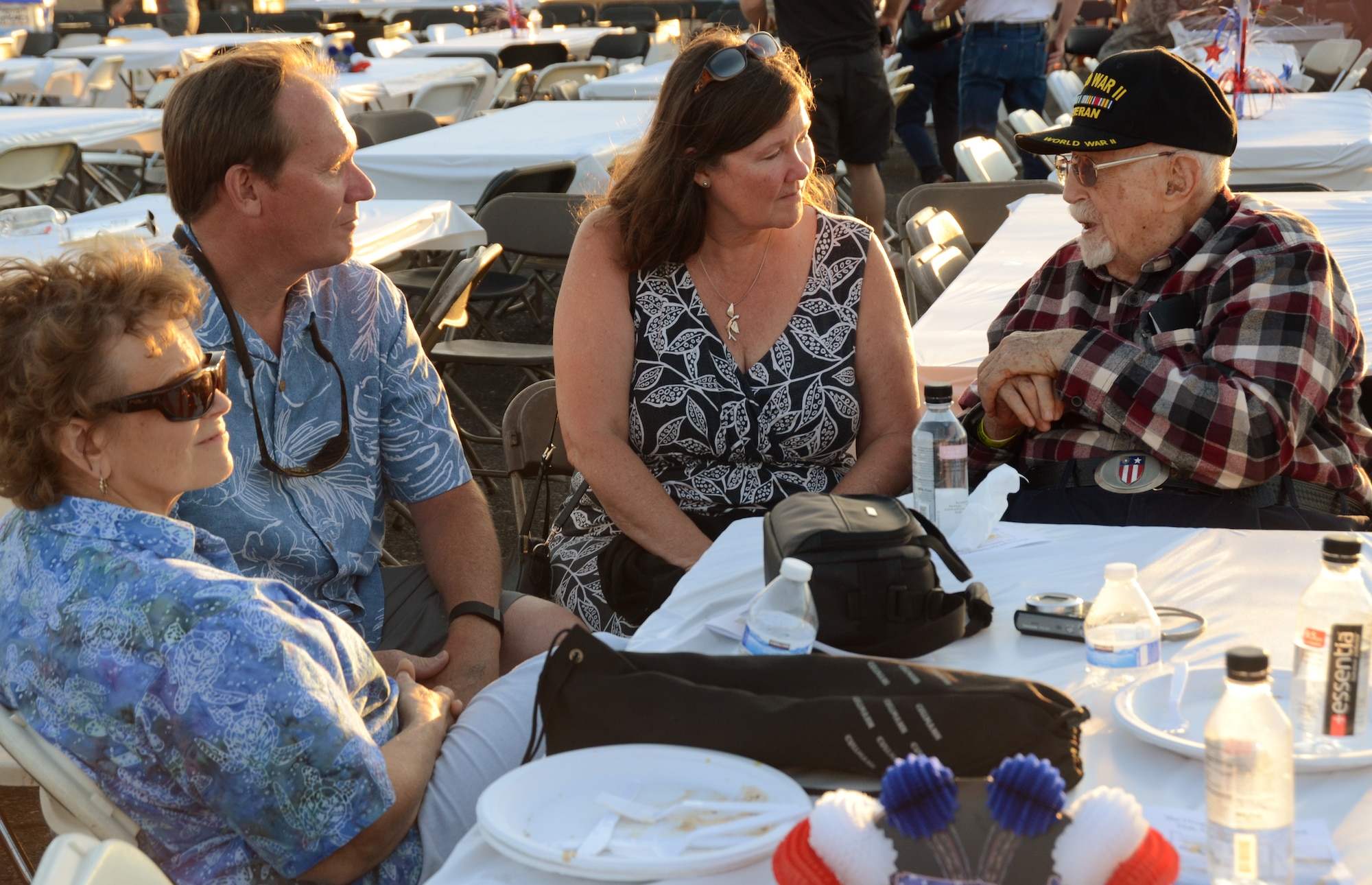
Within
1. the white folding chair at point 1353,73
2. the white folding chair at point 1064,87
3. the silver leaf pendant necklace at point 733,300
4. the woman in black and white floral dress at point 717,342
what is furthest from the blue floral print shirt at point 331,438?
the white folding chair at point 1353,73

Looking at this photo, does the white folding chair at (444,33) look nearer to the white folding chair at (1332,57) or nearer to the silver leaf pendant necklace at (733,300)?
the white folding chair at (1332,57)

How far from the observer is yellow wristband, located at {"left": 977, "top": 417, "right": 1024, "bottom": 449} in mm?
2560

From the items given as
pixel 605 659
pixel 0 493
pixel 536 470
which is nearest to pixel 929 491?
pixel 605 659

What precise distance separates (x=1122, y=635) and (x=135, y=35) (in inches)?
589

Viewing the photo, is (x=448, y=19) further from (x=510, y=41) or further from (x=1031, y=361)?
(x=1031, y=361)

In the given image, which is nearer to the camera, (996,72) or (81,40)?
(996,72)

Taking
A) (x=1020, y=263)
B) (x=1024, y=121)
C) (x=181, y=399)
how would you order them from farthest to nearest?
(x=1024, y=121) < (x=1020, y=263) < (x=181, y=399)

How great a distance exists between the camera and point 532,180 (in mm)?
5723

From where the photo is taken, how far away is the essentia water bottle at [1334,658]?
133 centimetres

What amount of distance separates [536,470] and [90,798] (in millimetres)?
1717

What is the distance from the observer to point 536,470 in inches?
124

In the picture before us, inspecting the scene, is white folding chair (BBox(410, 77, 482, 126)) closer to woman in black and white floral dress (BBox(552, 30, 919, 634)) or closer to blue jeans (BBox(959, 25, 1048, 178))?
blue jeans (BBox(959, 25, 1048, 178))

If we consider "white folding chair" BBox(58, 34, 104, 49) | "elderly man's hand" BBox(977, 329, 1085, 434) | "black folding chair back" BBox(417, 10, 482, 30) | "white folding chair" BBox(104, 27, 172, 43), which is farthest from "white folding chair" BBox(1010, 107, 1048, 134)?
"white folding chair" BBox(58, 34, 104, 49)

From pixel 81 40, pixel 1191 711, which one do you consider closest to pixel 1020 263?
pixel 1191 711
